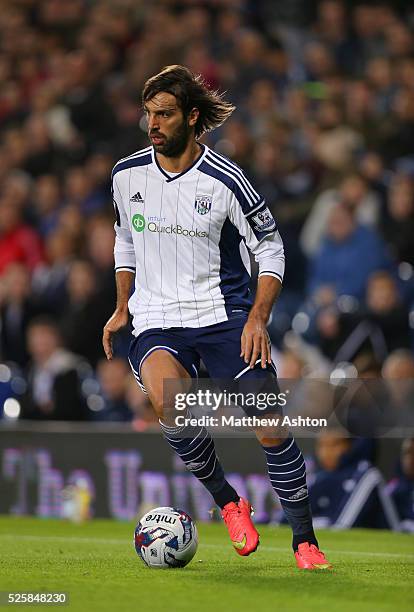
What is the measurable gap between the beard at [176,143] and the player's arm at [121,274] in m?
0.41

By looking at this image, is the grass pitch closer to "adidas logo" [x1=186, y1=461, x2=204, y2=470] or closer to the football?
the football

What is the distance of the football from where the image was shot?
5.96 meters

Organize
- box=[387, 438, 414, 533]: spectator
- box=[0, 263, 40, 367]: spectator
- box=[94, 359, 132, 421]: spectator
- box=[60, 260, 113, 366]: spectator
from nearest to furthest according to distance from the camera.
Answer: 1. box=[387, 438, 414, 533]: spectator
2. box=[94, 359, 132, 421]: spectator
3. box=[60, 260, 113, 366]: spectator
4. box=[0, 263, 40, 367]: spectator

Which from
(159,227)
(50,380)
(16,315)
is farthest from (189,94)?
(16,315)

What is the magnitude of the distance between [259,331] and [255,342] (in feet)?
0.20

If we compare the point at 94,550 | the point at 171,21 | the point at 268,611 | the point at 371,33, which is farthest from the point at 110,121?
the point at 268,611

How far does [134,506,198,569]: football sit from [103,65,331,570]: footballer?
0.24 m

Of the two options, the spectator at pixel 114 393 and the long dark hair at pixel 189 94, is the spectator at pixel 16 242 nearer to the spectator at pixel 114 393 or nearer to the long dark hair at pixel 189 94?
the spectator at pixel 114 393

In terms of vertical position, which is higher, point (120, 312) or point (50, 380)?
point (120, 312)

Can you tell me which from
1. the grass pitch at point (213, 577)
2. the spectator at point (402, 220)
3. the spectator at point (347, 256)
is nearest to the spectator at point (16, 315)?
the spectator at point (347, 256)

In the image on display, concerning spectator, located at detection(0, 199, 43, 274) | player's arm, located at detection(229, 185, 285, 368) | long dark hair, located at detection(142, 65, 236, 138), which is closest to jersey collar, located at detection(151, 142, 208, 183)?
long dark hair, located at detection(142, 65, 236, 138)

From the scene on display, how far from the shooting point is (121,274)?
6.48 metres

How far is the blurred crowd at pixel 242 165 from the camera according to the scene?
1095 centimetres

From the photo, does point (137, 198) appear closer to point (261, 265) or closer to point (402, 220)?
point (261, 265)
